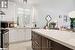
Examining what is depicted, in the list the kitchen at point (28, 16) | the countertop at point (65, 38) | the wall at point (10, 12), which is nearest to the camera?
the countertop at point (65, 38)

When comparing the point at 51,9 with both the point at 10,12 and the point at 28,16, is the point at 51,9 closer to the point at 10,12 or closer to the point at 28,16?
the point at 28,16

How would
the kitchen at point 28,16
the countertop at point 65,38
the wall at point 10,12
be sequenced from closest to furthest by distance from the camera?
the countertop at point 65,38, the kitchen at point 28,16, the wall at point 10,12

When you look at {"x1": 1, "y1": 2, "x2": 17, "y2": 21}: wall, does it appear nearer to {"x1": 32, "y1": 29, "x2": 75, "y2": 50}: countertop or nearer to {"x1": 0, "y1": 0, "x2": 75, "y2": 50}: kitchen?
{"x1": 0, "y1": 0, "x2": 75, "y2": 50}: kitchen

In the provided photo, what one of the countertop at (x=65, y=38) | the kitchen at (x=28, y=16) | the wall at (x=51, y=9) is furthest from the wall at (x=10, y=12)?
the countertop at (x=65, y=38)

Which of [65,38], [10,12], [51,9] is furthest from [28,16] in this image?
[65,38]

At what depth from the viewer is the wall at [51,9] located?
6640 mm

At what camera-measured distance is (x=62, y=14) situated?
665 centimetres

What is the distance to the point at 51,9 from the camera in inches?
286

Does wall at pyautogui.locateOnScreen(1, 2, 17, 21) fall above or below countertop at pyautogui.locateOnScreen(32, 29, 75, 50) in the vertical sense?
above

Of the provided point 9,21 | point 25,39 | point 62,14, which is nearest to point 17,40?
point 25,39

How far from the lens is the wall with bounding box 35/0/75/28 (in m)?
6.64

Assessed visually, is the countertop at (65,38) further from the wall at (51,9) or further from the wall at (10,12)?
the wall at (10,12)

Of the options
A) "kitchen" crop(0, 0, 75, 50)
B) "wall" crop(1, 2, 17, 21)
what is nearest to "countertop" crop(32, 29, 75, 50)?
"kitchen" crop(0, 0, 75, 50)

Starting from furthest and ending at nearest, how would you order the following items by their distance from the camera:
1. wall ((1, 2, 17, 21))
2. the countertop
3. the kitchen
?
1. wall ((1, 2, 17, 21))
2. the kitchen
3. the countertop
